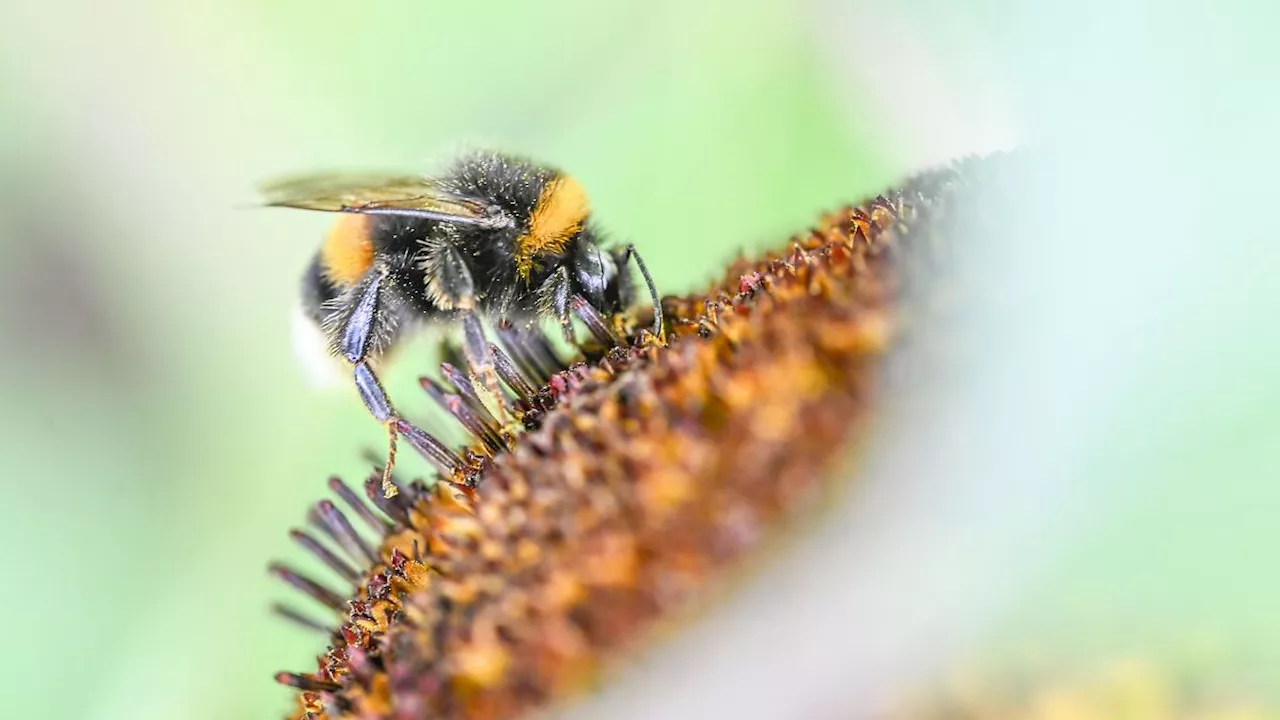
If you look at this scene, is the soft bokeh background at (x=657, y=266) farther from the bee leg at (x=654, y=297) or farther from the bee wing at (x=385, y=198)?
the bee leg at (x=654, y=297)

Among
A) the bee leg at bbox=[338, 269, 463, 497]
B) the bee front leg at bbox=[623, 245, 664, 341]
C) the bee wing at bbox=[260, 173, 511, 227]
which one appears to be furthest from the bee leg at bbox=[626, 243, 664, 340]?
the bee leg at bbox=[338, 269, 463, 497]

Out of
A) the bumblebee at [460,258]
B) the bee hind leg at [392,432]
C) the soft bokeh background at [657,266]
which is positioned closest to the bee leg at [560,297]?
the bumblebee at [460,258]

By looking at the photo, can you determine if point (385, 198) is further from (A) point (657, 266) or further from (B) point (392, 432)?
(A) point (657, 266)

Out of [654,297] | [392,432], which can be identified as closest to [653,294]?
[654,297]

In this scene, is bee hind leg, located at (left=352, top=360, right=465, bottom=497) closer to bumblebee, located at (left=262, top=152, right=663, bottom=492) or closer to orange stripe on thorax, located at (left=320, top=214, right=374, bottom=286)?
bumblebee, located at (left=262, top=152, right=663, bottom=492)

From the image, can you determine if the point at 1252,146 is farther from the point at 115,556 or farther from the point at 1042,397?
the point at 115,556

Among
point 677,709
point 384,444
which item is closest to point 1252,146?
point 677,709
